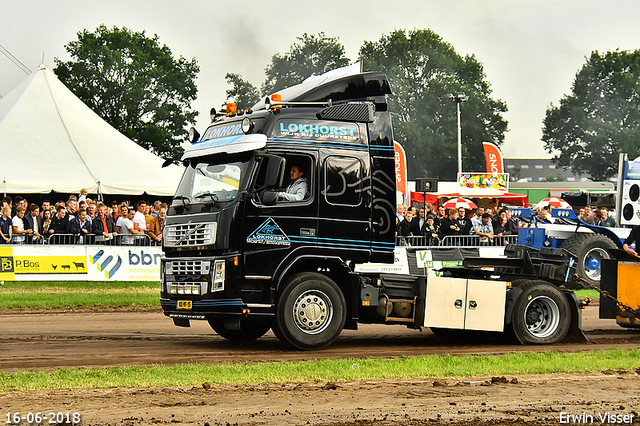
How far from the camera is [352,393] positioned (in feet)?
24.7

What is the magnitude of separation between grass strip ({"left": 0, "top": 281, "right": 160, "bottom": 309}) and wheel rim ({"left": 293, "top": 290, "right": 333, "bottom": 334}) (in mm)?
7378

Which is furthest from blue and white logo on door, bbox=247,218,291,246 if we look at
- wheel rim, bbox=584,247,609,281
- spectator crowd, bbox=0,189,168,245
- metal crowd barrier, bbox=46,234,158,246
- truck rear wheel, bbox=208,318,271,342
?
metal crowd barrier, bbox=46,234,158,246

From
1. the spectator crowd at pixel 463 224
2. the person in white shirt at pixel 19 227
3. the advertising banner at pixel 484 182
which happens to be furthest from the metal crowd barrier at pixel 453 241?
the advertising banner at pixel 484 182

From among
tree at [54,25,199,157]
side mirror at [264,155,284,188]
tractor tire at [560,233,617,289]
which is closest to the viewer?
side mirror at [264,155,284,188]

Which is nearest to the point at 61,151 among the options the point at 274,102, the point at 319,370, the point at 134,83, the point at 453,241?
the point at 453,241

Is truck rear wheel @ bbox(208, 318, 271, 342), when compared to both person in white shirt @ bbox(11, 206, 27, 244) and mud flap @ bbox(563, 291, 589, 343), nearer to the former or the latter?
mud flap @ bbox(563, 291, 589, 343)

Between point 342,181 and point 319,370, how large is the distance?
2928 mm

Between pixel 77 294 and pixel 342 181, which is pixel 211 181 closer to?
pixel 342 181

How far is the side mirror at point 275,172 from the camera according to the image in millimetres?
9727

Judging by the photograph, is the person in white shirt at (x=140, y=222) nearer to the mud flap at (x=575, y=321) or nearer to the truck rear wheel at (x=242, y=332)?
the truck rear wheel at (x=242, y=332)

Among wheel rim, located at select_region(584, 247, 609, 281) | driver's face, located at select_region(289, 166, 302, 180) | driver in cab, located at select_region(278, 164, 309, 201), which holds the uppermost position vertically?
driver's face, located at select_region(289, 166, 302, 180)

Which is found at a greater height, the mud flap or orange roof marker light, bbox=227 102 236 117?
orange roof marker light, bbox=227 102 236 117

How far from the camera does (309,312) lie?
10312 mm

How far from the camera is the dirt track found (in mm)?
6484
